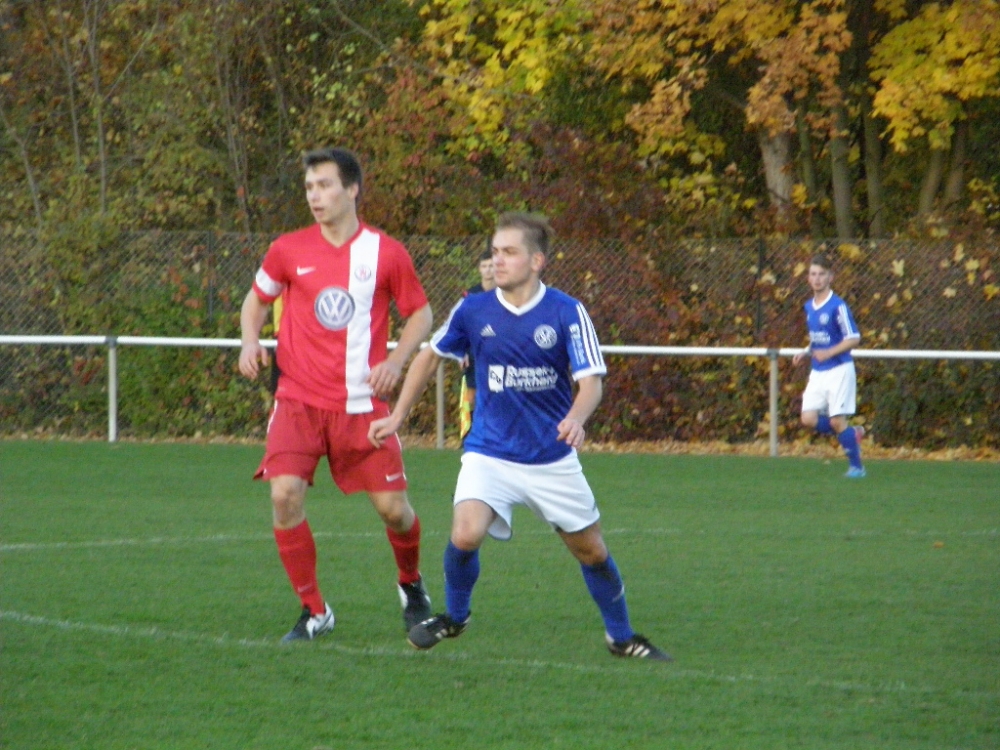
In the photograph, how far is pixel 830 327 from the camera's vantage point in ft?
48.3

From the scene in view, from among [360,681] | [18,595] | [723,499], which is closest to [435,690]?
[360,681]

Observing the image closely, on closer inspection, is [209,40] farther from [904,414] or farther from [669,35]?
[904,414]

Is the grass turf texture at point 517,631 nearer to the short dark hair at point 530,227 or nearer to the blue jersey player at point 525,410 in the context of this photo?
the blue jersey player at point 525,410

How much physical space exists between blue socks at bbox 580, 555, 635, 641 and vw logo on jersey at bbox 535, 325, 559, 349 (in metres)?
0.88

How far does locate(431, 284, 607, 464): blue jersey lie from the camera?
652cm

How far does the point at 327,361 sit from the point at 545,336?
1.05 m

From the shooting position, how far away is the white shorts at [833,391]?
1471 centimetres

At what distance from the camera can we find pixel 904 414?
16719mm

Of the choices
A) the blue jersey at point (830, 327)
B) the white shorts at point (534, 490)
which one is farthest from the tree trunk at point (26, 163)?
the white shorts at point (534, 490)

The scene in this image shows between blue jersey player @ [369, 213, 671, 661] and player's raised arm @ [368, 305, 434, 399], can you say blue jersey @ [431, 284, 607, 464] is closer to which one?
blue jersey player @ [369, 213, 671, 661]

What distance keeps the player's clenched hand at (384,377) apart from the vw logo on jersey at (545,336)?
0.65 m

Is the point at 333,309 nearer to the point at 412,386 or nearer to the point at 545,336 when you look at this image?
the point at 412,386

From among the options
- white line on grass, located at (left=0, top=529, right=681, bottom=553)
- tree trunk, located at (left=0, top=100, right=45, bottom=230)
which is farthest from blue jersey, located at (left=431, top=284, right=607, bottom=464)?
tree trunk, located at (left=0, top=100, right=45, bottom=230)

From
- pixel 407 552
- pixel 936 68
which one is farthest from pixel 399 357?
pixel 936 68
